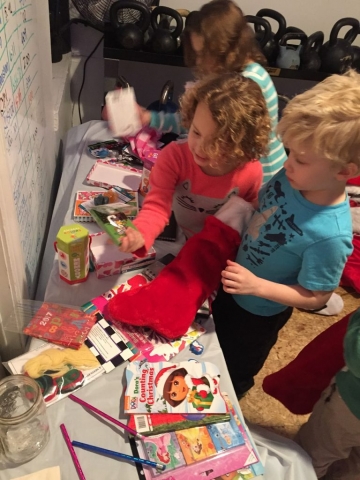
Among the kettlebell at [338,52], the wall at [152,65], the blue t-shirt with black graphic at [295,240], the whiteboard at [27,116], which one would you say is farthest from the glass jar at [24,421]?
the kettlebell at [338,52]

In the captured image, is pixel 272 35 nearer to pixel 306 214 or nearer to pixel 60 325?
pixel 306 214

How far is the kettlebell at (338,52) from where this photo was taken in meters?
1.90

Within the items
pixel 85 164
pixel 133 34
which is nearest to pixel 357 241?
pixel 85 164

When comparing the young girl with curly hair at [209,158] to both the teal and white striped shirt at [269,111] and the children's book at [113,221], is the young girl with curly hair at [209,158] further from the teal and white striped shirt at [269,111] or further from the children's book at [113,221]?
the teal and white striped shirt at [269,111]

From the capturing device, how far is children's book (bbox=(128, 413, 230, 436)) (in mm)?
677

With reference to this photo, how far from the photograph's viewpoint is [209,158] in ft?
2.92

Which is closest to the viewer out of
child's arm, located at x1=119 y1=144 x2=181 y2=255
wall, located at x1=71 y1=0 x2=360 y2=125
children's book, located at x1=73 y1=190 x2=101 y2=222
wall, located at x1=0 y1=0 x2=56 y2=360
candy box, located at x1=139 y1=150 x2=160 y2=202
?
wall, located at x1=0 y1=0 x2=56 y2=360

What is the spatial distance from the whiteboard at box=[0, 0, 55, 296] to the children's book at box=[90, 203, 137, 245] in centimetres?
18

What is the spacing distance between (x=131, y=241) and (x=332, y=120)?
460mm

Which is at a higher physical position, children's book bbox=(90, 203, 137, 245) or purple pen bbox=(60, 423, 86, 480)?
children's book bbox=(90, 203, 137, 245)

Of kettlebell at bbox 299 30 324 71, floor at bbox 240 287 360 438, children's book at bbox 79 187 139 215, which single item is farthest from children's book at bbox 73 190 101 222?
kettlebell at bbox 299 30 324 71

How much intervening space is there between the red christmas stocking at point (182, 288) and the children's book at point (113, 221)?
13cm

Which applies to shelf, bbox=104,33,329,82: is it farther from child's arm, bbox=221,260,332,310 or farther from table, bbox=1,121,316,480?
child's arm, bbox=221,260,332,310

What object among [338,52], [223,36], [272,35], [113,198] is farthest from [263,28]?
[113,198]
